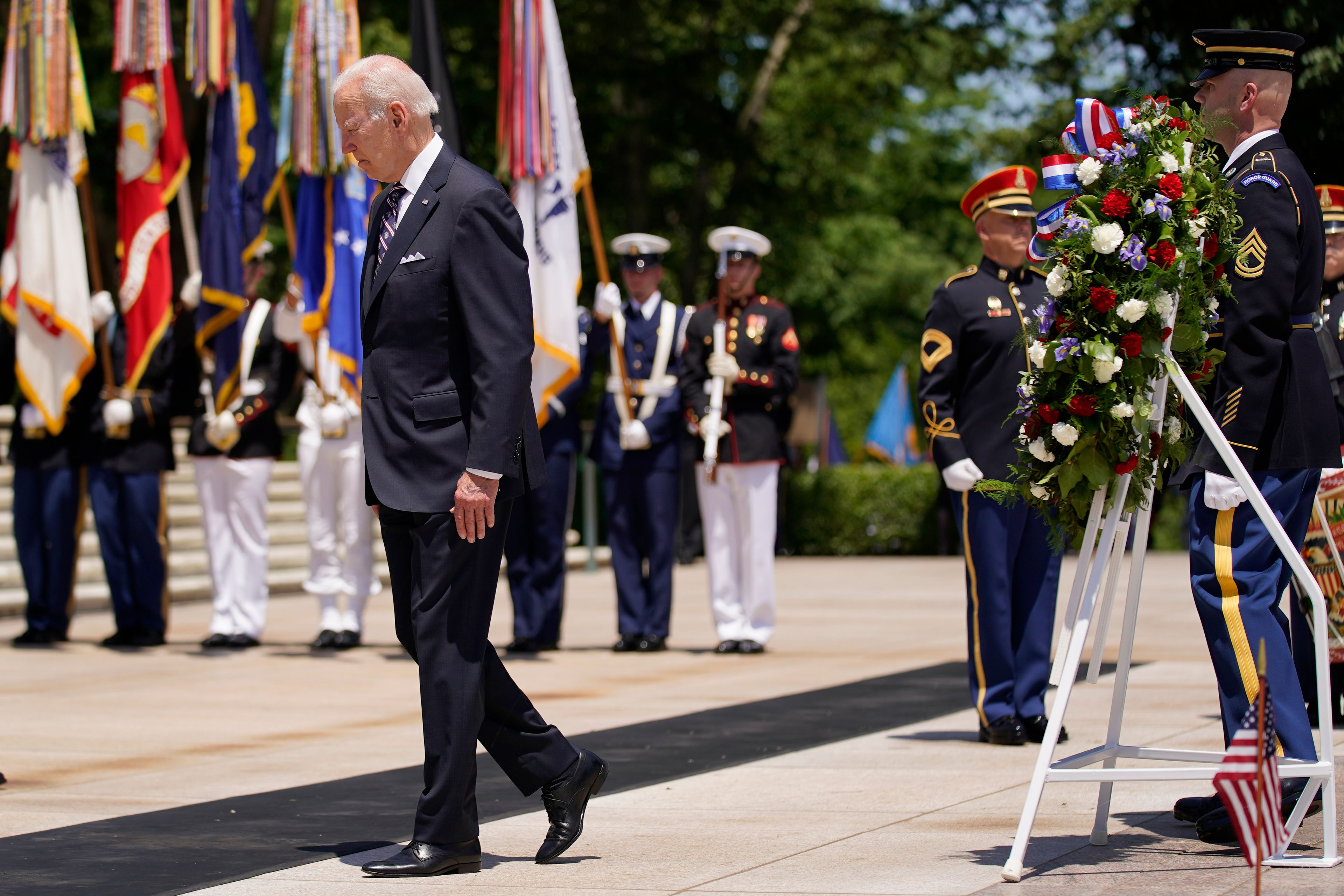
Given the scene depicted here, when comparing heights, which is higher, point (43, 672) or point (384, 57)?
point (384, 57)

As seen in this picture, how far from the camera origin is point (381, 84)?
467 cm

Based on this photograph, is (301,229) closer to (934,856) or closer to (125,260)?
(125,260)

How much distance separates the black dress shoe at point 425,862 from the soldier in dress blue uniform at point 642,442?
5862mm

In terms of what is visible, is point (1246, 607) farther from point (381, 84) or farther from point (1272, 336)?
point (381, 84)

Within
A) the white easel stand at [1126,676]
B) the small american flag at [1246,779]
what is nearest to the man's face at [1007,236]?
the white easel stand at [1126,676]

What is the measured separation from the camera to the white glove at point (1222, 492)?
4.77 meters

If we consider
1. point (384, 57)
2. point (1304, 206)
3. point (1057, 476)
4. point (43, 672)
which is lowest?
point (43, 672)

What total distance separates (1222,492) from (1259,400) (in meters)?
0.27

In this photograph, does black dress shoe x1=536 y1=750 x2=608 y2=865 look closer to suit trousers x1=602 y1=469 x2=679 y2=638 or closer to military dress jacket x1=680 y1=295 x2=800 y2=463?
military dress jacket x1=680 y1=295 x2=800 y2=463

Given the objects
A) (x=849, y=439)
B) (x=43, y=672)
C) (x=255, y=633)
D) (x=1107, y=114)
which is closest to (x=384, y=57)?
(x=1107, y=114)

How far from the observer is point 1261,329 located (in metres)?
4.82

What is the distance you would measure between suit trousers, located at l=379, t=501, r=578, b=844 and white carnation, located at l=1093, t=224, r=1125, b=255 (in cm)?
161

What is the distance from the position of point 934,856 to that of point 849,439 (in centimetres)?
4405

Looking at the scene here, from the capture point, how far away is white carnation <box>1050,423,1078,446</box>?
4547 millimetres
